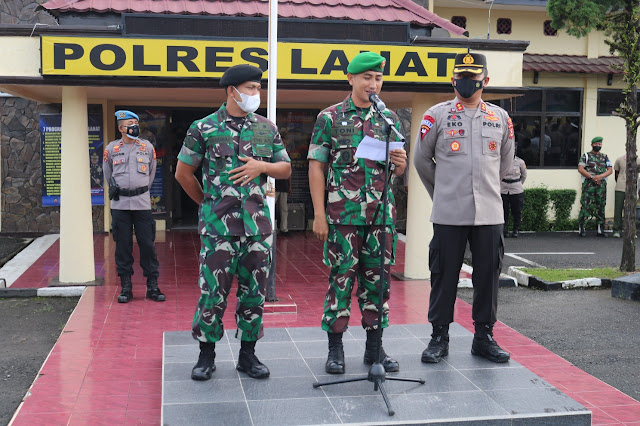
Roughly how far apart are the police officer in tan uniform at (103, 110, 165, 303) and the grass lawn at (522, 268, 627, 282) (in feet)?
16.4

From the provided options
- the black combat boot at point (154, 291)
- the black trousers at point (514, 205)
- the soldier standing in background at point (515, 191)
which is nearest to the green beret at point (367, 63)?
the black combat boot at point (154, 291)

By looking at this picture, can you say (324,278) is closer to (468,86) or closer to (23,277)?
(23,277)

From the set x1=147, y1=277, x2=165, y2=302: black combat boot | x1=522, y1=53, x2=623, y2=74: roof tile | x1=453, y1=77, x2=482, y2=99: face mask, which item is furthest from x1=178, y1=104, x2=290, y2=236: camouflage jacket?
x1=522, y1=53, x2=623, y2=74: roof tile

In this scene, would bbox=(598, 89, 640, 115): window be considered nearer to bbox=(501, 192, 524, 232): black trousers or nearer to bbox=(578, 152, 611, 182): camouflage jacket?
bbox=(578, 152, 611, 182): camouflage jacket

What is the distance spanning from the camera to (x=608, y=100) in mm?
16938

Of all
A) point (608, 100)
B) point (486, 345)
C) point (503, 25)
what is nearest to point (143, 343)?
point (486, 345)

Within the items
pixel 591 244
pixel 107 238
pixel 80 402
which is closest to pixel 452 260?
pixel 80 402

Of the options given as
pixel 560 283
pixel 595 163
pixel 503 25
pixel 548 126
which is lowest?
pixel 560 283

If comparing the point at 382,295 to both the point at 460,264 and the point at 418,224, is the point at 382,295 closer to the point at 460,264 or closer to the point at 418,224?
the point at 460,264

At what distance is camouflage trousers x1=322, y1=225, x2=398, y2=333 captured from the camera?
5.05 meters

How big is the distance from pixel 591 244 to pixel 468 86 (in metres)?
10.0

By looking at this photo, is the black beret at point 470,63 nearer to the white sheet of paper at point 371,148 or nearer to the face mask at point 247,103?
the white sheet of paper at point 371,148

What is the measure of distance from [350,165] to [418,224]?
194 inches

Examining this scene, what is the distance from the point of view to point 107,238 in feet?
43.1
